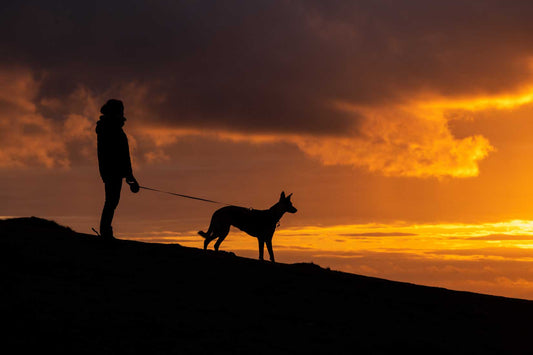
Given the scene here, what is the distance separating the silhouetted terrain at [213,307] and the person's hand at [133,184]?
147 centimetres

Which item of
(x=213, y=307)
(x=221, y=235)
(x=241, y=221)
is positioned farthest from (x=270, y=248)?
(x=213, y=307)

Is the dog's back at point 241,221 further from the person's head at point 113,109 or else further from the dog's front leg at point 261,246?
the person's head at point 113,109

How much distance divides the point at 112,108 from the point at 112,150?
36.1 inches

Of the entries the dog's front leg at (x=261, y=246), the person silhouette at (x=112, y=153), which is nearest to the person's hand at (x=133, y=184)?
the person silhouette at (x=112, y=153)

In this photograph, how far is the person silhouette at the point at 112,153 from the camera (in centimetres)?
1445

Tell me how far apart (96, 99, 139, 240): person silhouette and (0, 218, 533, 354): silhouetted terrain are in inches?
53.6

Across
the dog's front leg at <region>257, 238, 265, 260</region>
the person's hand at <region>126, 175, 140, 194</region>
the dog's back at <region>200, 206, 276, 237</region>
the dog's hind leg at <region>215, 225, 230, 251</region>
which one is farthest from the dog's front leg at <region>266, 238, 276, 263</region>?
the person's hand at <region>126, 175, 140, 194</region>

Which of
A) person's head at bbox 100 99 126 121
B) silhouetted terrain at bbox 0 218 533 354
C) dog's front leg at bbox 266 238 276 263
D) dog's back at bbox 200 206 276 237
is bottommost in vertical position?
silhouetted terrain at bbox 0 218 533 354

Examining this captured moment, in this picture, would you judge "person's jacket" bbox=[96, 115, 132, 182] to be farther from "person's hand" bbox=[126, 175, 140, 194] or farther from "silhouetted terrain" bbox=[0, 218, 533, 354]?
"silhouetted terrain" bbox=[0, 218, 533, 354]

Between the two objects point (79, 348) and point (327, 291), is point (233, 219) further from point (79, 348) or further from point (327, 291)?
Answer: point (79, 348)

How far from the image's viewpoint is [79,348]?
9.46 meters

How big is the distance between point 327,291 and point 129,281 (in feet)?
13.9

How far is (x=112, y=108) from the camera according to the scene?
14.6 meters

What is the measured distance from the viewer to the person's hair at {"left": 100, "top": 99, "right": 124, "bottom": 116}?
1457 centimetres
